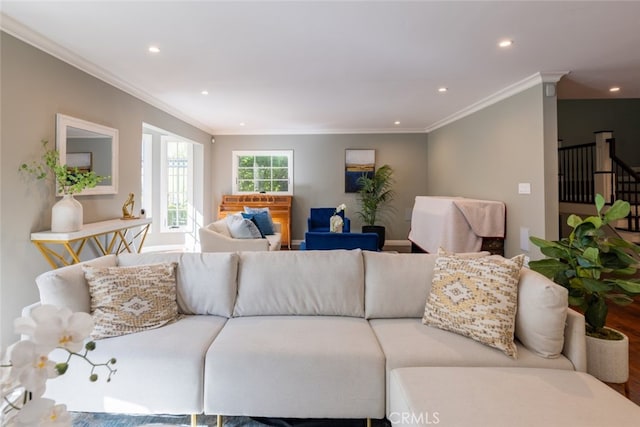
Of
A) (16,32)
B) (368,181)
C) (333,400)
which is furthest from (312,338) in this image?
(368,181)

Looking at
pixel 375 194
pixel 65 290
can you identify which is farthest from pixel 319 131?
→ pixel 65 290

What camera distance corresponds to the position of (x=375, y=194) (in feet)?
22.3

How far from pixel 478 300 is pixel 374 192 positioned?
520 cm

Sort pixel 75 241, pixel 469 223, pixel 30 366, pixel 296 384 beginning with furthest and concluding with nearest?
1. pixel 469 223
2. pixel 75 241
3. pixel 296 384
4. pixel 30 366

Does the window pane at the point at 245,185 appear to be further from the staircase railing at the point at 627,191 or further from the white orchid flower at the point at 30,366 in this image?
the white orchid flower at the point at 30,366

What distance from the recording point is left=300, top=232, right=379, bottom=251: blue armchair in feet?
10.3

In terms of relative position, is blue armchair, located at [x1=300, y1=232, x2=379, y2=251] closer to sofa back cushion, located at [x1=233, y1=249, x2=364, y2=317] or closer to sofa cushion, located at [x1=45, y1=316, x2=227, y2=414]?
sofa back cushion, located at [x1=233, y1=249, x2=364, y2=317]

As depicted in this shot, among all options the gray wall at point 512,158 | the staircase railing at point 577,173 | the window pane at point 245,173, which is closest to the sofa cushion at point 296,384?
the gray wall at point 512,158

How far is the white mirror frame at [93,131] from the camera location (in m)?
2.87

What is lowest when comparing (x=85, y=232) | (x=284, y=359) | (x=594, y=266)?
(x=284, y=359)

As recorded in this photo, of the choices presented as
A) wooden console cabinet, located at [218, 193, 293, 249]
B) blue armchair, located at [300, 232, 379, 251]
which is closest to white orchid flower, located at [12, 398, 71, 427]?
blue armchair, located at [300, 232, 379, 251]

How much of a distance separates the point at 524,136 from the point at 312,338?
364cm

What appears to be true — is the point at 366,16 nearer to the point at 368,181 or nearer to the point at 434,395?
the point at 434,395

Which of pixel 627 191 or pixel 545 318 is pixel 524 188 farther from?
pixel 545 318
